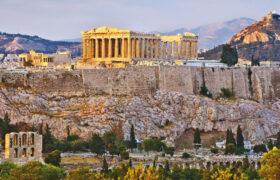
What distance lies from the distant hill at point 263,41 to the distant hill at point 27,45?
38.3m

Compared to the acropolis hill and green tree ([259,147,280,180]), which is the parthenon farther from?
green tree ([259,147,280,180])

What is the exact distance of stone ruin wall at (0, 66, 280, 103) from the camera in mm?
87750

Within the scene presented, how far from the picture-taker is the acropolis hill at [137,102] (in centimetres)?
8394

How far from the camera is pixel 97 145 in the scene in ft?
254

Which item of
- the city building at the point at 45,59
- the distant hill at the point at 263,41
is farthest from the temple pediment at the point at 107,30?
the distant hill at the point at 263,41

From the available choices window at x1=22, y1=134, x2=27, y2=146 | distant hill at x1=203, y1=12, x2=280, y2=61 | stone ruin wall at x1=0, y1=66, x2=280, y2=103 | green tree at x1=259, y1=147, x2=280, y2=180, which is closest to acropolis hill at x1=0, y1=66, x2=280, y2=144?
stone ruin wall at x1=0, y1=66, x2=280, y2=103

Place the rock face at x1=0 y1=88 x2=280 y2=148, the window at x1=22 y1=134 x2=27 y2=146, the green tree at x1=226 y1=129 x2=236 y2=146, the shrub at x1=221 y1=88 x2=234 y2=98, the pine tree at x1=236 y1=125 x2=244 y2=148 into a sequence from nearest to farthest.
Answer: the window at x1=22 y1=134 x2=27 y2=146, the rock face at x1=0 y1=88 x2=280 y2=148, the green tree at x1=226 y1=129 x2=236 y2=146, the pine tree at x1=236 y1=125 x2=244 y2=148, the shrub at x1=221 y1=88 x2=234 y2=98

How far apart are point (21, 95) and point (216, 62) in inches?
1293

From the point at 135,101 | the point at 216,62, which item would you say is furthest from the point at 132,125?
the point at 216,62

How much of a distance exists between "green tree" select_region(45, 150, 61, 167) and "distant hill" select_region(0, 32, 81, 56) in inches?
3894

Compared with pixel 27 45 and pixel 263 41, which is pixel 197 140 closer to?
pixel 263 41

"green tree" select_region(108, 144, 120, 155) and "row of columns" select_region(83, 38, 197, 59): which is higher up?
"row of columns" select_region(83, 38, 197, 59)

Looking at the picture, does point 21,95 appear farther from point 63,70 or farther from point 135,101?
point 135,101

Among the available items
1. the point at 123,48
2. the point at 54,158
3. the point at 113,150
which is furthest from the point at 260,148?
the point at 54,158
